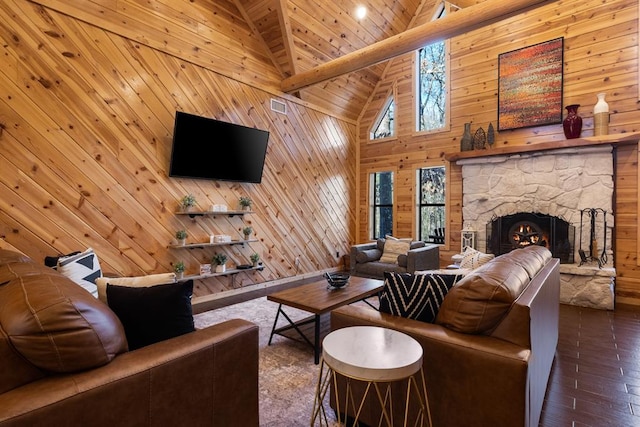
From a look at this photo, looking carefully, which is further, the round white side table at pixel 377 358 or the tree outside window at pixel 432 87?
the tree outside window at pixel 432 87

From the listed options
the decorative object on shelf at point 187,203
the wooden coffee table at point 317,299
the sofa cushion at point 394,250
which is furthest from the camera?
→ the sofa cushion at point 394,250

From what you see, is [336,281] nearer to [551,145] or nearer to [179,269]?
[179,269]

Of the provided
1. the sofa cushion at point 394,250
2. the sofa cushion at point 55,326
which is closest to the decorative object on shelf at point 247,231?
the sofa cushion at point 394,250

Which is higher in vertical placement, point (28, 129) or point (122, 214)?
point (28, 129)

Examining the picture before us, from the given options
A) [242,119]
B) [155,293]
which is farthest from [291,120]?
[155,293]

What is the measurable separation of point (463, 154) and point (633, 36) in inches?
97.9

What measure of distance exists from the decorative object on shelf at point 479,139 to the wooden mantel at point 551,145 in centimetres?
23

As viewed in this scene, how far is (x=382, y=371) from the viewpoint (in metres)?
1.26

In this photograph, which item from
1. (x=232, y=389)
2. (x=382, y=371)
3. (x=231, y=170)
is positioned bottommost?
(x=232, y=389)

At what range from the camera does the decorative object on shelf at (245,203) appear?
15.8ft

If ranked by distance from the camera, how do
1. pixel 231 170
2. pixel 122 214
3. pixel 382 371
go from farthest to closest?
pixel 231 170 < pixel 122 214 < pixel 382 371

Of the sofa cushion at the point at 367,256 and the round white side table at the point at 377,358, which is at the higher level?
the round white side table at the point at 377,358

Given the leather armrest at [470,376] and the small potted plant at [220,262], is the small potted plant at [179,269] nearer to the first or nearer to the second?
the small potted plant at [220,262]

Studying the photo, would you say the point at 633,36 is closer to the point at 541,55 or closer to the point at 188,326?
the point at 541,55
